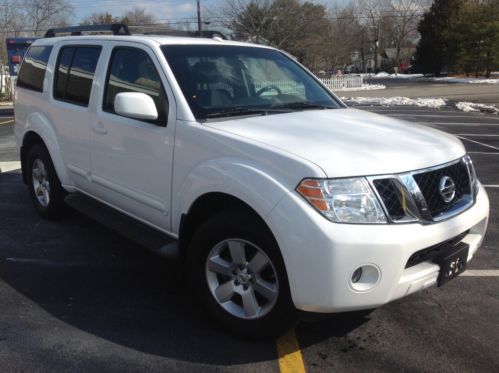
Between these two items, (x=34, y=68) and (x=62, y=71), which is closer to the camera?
(x=62, y=71)

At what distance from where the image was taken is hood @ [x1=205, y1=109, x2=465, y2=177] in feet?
9.34

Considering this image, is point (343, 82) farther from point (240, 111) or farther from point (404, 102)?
point (240, 111)

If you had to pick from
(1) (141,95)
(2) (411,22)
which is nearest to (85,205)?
(1) (141,95)

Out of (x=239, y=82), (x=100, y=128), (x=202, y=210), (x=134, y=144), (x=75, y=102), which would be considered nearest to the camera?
(x=202, y=210)

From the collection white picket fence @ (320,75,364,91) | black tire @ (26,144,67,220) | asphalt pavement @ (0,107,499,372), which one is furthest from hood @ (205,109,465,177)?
white picket fence @ (320,75,364,91)

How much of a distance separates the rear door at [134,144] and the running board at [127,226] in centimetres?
7

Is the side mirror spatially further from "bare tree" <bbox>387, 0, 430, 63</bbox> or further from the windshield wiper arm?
"bare tree" <bbox>387, 0, 430, 63</bbox>

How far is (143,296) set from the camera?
396 cm

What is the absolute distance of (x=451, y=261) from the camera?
10.0ft

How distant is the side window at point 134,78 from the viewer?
3750mm

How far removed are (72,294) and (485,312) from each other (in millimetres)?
3017

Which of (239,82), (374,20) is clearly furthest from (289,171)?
(374,20)

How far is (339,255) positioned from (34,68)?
14.9 ft

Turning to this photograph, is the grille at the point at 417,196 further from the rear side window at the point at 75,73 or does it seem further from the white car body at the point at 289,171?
the rear side window at the point at 75,73
